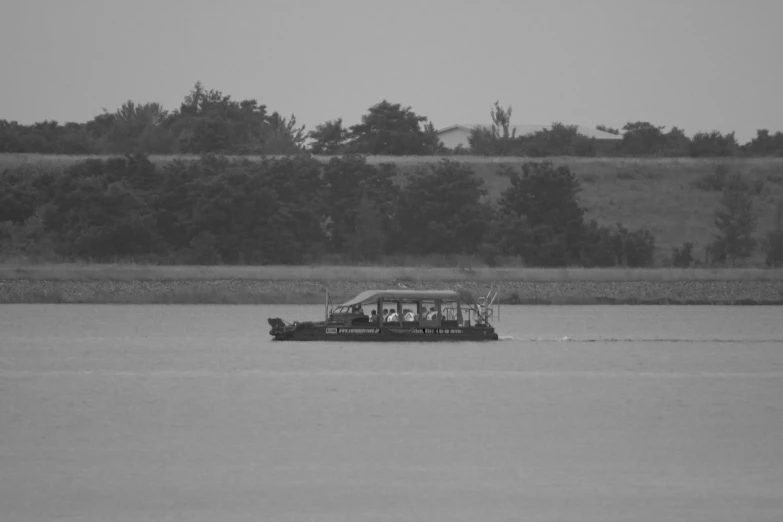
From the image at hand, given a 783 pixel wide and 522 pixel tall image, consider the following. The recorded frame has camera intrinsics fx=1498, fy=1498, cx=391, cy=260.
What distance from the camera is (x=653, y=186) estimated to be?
122688mm

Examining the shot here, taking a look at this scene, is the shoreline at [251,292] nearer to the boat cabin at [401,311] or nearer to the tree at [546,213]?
the tree at [546,213]

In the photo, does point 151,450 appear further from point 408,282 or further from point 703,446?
point 408,282

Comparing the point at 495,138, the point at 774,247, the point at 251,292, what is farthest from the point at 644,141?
the point at 251,292

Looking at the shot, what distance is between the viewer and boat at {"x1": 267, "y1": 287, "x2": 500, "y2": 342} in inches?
2095

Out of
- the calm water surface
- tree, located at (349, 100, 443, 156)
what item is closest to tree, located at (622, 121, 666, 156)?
tree, located at (349, 100, 443, 156)

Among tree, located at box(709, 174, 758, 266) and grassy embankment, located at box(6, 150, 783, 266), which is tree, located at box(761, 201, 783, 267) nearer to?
grassy embankment, located at box(6, 150, 783, 266)

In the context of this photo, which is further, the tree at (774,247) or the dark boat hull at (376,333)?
the tree at (774,247)

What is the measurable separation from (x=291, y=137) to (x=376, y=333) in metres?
87.1

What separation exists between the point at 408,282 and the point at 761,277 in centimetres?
2300

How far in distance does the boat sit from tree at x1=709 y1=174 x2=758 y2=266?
1836 inches

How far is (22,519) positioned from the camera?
2302cm

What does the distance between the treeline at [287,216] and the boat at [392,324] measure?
38.1 m

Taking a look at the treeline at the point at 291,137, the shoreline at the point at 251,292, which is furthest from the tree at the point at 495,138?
the shoreline at the point at 251,292

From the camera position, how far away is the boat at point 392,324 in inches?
2095
